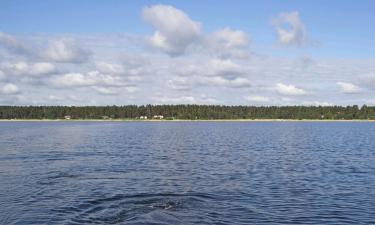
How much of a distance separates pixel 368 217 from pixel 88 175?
2695 cm

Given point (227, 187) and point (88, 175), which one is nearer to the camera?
point (227, 187)

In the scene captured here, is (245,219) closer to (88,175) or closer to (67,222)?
(67,222)

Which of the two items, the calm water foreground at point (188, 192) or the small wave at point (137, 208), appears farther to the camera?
the calm water foreground at point (188, 192)

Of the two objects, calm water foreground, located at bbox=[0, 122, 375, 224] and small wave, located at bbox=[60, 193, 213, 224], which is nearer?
small wave, located at bbox=[60, 193, 213, 224]

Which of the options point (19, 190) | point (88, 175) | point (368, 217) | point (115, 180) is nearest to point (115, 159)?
point (88, 175)

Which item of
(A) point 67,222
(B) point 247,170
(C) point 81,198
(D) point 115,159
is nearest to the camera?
(A) point 67,222

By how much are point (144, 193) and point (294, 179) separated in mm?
14489

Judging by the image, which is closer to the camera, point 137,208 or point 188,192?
point 137,208

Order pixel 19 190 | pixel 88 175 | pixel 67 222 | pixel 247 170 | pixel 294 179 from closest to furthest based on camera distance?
pixel 67 222 → pixel 19 190 → pixel 294 179 → pixel 88 175 → pixel 247 170

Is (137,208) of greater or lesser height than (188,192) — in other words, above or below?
below

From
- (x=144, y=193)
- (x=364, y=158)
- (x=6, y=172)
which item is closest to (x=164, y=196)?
(x=144, y=193)

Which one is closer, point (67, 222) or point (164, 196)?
point (67, 222)

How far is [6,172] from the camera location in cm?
4500

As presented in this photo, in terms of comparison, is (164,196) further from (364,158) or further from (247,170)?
(364,158)
